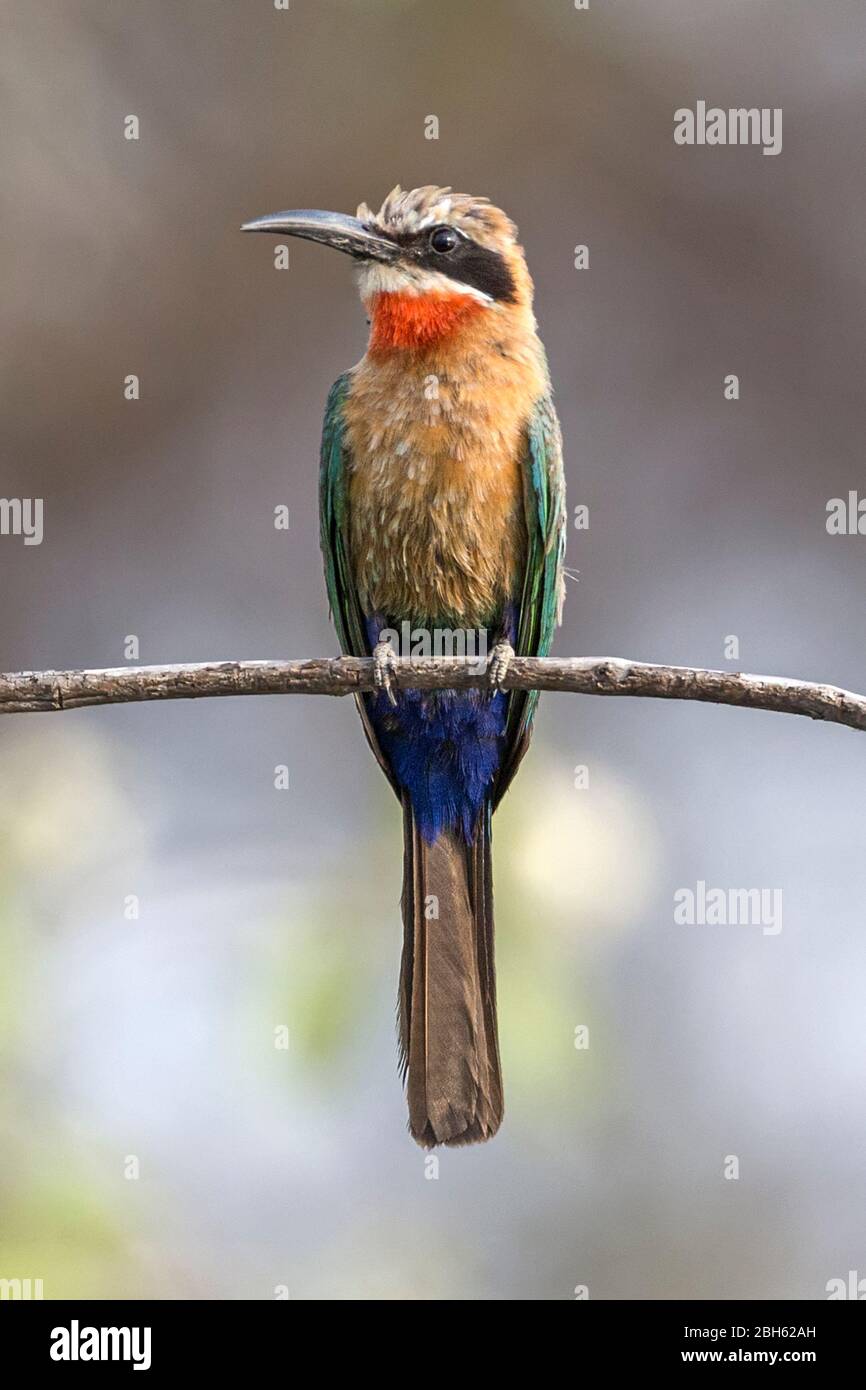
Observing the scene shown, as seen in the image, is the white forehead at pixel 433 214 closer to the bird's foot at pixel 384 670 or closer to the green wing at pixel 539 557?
the green wing at pixel 539 557

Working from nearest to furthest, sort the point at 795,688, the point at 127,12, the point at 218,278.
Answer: the point at 795,688 → the point at 127,12 → the point at 218,278

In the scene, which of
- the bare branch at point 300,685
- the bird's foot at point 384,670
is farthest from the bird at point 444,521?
the bare branch at point 300,685

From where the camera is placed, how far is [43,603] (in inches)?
181

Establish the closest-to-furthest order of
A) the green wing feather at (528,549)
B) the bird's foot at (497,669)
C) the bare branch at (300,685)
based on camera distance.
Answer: the bare branch at (300,685) < the bird's foot at (497,669) < the green wing feather at (528,549)

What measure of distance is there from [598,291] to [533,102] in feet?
1.89

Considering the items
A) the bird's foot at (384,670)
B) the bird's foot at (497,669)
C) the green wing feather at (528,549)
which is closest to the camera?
the bird's foot at (497,669)

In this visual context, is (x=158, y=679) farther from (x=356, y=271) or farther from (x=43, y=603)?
(x=43, y=603)

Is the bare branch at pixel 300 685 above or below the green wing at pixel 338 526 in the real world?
below

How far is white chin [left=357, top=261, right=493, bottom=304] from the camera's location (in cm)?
348

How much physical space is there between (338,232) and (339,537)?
2.13 ft

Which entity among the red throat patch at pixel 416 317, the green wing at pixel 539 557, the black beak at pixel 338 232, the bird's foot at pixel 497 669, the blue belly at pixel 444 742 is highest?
the black beak at pixel 338 232

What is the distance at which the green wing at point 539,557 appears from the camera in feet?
11.4

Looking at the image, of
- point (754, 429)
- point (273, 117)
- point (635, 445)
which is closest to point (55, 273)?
point (273, 117)

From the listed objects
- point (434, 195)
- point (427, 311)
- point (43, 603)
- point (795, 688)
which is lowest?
point (795, 688)
